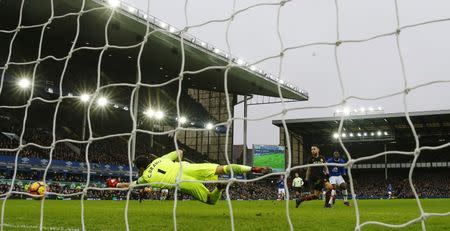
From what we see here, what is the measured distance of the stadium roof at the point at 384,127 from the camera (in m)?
40.6

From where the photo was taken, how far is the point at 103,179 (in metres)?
29.6

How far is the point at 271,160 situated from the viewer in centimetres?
3881

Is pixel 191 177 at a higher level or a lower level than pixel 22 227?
higher

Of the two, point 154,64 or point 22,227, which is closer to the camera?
point 22,227

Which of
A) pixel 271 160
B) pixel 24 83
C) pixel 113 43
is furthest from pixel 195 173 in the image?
pixel 271 160

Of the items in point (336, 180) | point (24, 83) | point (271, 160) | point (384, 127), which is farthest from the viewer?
point (384, 127)

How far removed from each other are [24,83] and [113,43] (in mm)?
6214

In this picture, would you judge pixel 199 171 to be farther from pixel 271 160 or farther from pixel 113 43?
pixel 271 160

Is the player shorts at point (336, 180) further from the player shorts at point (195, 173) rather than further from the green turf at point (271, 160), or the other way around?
the green turf at point (271, 160)

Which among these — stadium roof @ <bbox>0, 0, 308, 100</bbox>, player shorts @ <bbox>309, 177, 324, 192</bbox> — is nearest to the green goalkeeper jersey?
player shorts @ <bbox>309, 177, 324, 192</bbox>

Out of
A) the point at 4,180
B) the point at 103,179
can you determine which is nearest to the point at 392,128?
the point at 103,179

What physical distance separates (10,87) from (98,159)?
7.29 m

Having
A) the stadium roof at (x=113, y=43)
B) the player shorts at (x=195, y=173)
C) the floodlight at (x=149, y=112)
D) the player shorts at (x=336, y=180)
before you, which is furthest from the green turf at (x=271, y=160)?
the player shorts at (x=195, y=173)

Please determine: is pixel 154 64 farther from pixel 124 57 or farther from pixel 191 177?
pixel 191 177
